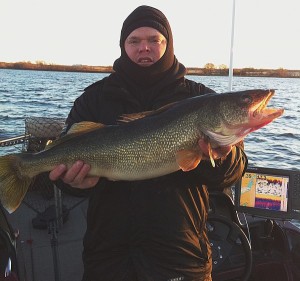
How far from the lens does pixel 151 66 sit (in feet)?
8.86

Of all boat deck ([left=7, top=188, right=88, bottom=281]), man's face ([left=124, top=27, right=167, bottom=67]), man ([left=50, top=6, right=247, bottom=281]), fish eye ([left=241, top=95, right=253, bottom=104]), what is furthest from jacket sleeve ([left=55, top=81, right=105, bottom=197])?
boat deck ([left=7, top=188, right=88, bottom=281])

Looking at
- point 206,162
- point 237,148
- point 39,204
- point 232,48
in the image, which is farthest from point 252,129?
point 232,48

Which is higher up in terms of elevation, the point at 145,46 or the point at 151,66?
the point at 145,46

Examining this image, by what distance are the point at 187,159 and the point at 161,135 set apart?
29 cm

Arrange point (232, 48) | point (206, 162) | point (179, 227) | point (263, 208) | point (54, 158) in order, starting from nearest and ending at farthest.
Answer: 1. point (179, 227)
2. point (206, 162)
3. point (54, 158)
4. point (263, 208)
5. point (232, 48)

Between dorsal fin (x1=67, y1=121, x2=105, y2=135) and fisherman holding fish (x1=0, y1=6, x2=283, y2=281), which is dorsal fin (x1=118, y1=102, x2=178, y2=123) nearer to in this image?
fisherman holding fish (x1=0, y1=6, x2=283, y2=281)

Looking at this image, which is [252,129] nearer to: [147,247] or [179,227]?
[179,227]

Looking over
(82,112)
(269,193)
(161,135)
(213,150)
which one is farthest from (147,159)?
(269,193)

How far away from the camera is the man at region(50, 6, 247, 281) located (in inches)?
93.8

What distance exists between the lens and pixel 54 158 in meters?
2.75

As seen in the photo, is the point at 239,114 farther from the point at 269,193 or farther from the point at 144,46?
the point at 269,193

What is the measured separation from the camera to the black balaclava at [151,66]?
8.87 feet

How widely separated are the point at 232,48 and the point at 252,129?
15.8ft

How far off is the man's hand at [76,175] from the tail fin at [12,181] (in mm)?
347
